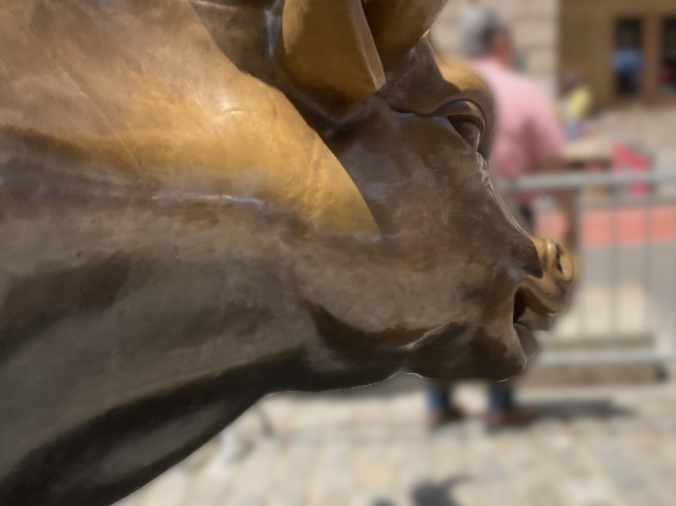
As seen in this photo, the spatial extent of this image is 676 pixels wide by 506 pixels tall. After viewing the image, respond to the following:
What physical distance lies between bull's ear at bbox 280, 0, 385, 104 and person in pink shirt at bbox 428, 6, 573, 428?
6.40 feet

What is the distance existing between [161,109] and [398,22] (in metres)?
0.16

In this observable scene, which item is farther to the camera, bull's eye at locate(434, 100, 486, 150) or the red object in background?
the red object in background

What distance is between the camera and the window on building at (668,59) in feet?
49.5

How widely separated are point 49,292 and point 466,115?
330mm

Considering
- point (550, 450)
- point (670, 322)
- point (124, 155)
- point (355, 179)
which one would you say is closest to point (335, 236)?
point (355, 179)

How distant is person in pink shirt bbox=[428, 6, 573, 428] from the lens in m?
2.45

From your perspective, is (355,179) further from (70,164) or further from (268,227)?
(70,164)

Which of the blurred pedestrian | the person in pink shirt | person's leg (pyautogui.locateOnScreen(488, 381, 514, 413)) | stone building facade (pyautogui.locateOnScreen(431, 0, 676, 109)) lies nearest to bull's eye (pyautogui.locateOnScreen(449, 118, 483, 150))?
the person in pink shirt

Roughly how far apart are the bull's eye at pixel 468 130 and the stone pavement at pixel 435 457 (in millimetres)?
2024

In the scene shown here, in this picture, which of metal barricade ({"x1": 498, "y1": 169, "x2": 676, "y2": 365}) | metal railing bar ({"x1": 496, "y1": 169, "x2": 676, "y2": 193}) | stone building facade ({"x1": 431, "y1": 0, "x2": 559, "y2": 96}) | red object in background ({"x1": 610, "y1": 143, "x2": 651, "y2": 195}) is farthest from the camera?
stone building facade ({"x1": 431, "y1": 0, "x2": 559, "y2": 96})

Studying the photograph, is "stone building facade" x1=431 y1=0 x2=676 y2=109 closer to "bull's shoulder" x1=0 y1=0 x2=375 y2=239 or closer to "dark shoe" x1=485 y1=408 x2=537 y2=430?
"dark shoe" x1=485 y1=408 x2=537 y2=430

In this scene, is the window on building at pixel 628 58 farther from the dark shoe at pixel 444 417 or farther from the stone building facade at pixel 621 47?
the dark shoe at pixel 444 417

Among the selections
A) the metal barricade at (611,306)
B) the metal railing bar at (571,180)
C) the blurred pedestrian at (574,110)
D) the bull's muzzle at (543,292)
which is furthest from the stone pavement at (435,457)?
the blurred pedestrian at (574,110)

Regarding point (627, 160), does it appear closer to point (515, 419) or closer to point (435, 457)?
point (515, 419)
